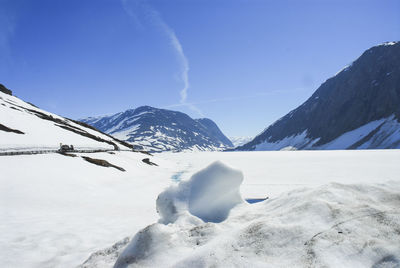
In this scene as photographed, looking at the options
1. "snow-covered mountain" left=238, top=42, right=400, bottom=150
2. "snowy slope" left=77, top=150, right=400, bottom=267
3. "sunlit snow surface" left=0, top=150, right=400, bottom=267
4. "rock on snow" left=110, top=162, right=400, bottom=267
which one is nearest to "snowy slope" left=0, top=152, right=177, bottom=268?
"sunlit snow surface" left=0, top=150, right=400, bottom=267

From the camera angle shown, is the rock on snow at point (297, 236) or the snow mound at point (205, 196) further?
the snow mound at point (205, 196)

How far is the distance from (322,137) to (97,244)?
20311cm

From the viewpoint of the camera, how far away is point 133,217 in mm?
10555

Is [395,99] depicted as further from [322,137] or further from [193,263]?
[193,263]

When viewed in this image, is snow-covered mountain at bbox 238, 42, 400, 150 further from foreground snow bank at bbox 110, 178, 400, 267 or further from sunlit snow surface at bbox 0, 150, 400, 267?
foreground snow bank at bbox 110, 178, 400, 267

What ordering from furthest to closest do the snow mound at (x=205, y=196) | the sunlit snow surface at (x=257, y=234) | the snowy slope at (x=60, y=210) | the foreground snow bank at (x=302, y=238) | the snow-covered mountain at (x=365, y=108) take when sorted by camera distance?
1. the snow-covered mountain at (x=365, y=108)
2. the snowy slope at (x=60, y=210)
3. the snow mound at (x=205, y=196)
4. the sunlit snow surface at (x=257, y=234)
5. the foreground snow bank at (x=302, y=238)

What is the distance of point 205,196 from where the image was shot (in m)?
6.44

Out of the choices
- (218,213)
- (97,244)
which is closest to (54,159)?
(97,244)

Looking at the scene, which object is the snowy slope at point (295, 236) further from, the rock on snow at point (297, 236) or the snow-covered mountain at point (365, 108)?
the snow-covered mountain at point (365, 108)

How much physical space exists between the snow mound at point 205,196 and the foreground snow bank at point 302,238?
4.27ft

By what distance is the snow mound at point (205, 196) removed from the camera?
6.24 meters

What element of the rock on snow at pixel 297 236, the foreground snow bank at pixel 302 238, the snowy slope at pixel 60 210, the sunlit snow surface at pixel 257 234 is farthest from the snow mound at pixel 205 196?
the snowy slope at pixel 60 210

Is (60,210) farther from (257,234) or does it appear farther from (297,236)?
(297,236)

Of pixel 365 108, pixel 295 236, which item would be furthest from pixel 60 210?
pixel 365 108
